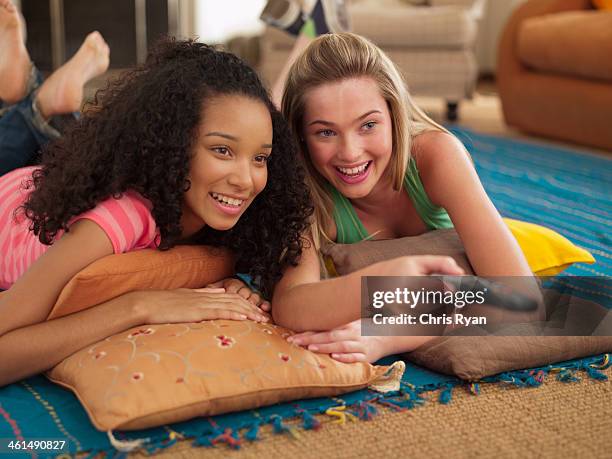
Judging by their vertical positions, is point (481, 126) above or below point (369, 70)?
below

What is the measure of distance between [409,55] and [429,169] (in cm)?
257

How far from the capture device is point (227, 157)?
1.19 metres

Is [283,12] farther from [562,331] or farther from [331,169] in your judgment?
[562,331]

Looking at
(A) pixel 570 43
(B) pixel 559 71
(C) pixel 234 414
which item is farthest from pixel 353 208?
(B) pixel 559 71

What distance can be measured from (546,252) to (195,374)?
2.58ft

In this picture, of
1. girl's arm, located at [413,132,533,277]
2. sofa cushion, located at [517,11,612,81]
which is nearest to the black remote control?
girl's arm, located at [413,132,533,277]

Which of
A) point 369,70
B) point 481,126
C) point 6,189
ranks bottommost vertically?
point 481,126

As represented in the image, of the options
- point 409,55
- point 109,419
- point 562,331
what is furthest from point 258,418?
point 409,55

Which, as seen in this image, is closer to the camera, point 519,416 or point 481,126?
point 519,416

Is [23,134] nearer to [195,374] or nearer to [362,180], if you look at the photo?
[362,180]

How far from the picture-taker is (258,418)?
39.9 inches

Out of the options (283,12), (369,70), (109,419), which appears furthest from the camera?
(283,12)

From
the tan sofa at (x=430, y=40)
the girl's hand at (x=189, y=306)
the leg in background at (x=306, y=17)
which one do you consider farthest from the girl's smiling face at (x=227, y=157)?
the tan sofa at (x=430, y=40)

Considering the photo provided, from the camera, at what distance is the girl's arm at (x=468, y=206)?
127 centimetres
